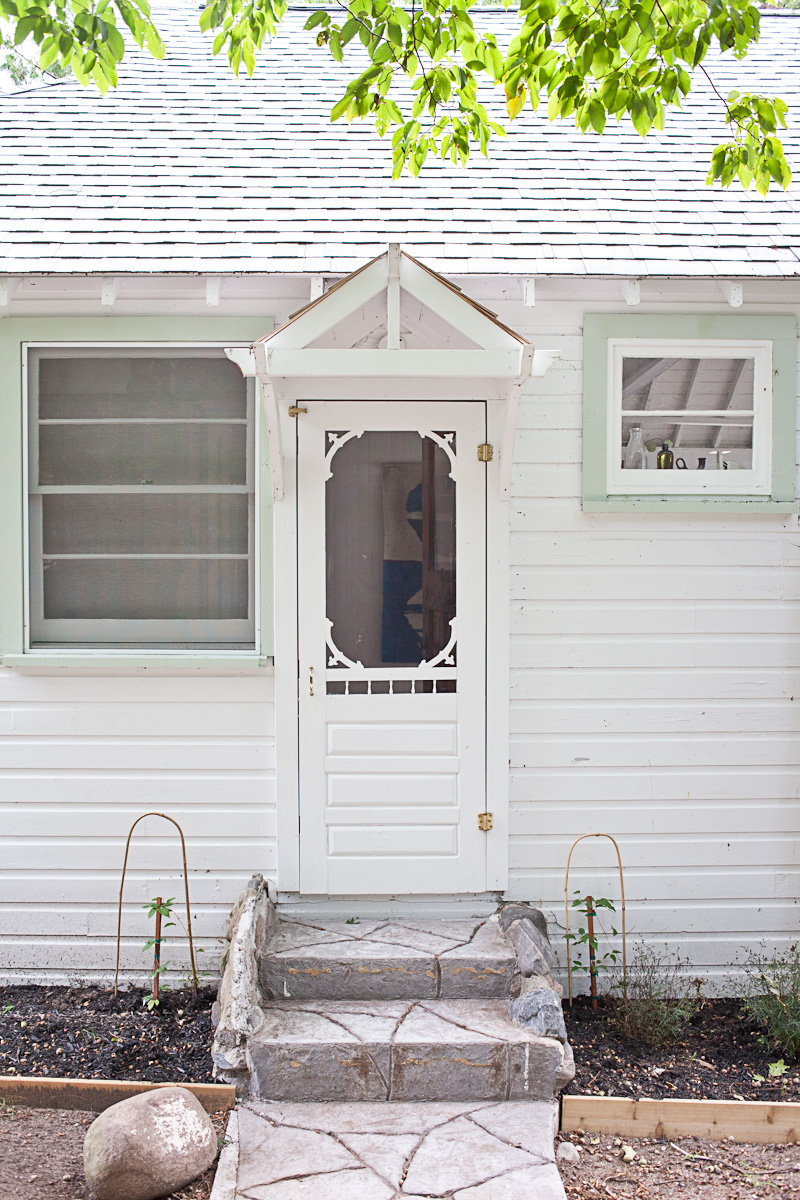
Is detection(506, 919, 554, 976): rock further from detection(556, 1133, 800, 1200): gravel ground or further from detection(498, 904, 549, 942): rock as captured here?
detection(556, 1133, 800, 1200): gravel ground

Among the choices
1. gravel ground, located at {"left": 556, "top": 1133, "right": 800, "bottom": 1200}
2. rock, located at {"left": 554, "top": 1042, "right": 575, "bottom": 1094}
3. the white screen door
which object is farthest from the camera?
the white screen door

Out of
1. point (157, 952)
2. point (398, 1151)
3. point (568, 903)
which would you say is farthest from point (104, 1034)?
point (568, 903)

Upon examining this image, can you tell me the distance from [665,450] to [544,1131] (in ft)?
10.8

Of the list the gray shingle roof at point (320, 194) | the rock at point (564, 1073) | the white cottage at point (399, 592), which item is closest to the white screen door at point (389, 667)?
the white cottage at point (399, 592)

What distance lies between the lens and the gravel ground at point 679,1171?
3.54m

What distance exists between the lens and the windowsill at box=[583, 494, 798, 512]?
5.00 metres

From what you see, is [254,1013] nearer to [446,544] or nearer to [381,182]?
[446,544]

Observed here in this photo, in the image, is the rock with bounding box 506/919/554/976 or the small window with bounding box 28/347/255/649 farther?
the small window with bounding box 28/347/255/649

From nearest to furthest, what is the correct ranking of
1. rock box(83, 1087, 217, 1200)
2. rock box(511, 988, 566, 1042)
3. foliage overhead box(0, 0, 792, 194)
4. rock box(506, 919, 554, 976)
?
1. rock box(83, 1087, 217, 1200)
2. foliage overhead box(0, 0, 792, 194)
3. rock box(511, 988, 566, 1042)
4. rock box(506, 919, 554, 976)

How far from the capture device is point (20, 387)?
16.5 ft

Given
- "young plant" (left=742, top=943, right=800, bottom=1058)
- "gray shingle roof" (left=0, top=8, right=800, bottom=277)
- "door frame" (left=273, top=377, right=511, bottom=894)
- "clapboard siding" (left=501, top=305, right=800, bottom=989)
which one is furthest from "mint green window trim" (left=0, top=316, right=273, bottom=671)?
"young plant" (left=742, top=943, right=800, bottom=1058)

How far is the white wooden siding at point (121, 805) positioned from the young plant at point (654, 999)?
1.91m

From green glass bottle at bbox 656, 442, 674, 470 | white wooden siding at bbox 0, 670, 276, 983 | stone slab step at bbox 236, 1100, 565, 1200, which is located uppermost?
green glass bottle at bbox 656, 442, 674, 470

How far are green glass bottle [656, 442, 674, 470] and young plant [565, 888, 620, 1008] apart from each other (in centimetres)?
226
